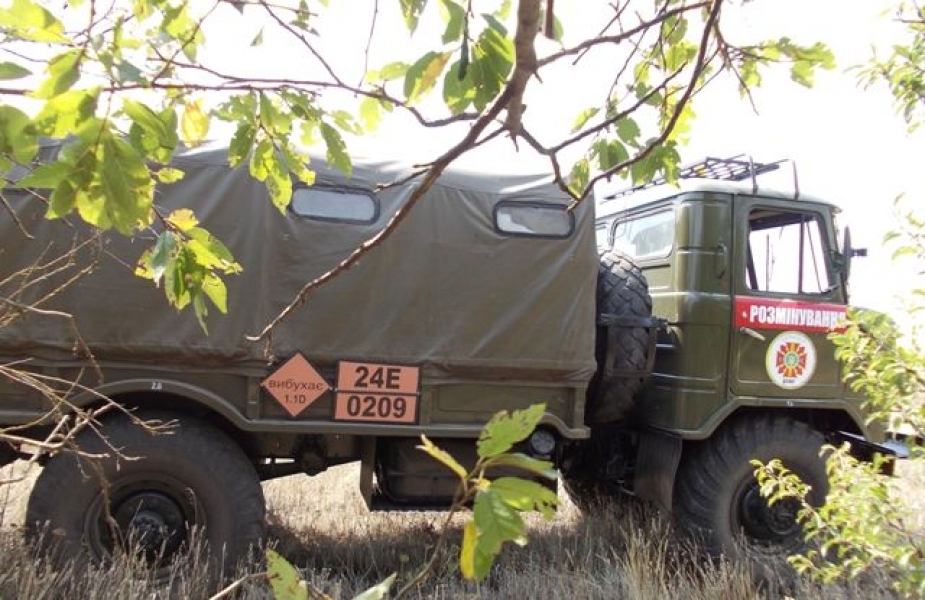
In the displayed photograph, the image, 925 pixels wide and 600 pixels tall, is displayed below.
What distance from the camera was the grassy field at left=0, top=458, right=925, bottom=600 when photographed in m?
3.32

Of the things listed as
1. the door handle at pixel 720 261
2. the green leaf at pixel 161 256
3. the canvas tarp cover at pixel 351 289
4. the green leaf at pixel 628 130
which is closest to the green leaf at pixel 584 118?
the green leaf at pixel 628 130

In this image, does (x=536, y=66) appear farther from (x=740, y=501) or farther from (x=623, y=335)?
(x=740, y=501)

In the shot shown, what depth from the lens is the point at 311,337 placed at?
3785 millimetres

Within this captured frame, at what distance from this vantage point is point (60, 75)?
101 centimetres

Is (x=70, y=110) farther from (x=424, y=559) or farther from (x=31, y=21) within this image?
(x=424, y=559)

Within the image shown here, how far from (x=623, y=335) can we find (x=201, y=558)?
2520 millimetres

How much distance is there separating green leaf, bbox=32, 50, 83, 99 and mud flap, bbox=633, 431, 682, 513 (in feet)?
13.1

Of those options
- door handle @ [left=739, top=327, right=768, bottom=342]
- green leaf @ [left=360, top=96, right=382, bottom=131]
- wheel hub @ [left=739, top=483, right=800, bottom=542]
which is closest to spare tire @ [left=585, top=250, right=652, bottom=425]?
door handle @ [left=739, top=327, right=768, bottom=342]

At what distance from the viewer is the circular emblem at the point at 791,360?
179 inches

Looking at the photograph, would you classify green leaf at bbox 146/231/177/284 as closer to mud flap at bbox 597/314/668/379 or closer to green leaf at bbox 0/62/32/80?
green leaf at bbox 0/62/32/80

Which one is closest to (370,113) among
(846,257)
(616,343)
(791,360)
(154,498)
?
(154,498)

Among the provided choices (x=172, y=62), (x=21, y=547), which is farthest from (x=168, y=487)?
A: (x=172, y=62)

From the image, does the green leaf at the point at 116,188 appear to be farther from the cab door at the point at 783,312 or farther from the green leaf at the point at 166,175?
the cab door at the point at 783,312

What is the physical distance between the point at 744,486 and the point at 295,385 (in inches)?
106
